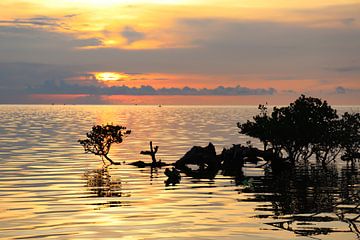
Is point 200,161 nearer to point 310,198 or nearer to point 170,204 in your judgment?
point 310,198

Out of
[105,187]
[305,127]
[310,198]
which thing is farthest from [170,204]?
[305,127]

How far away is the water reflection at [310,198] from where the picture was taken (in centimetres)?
3873

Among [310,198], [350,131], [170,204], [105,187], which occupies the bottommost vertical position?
[310,198]

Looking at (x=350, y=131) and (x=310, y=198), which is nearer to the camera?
(x=310, y=198)

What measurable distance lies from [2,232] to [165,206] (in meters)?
15.1

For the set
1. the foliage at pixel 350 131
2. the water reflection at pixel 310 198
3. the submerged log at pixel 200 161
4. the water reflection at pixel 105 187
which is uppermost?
the foliage at pixel 350 131

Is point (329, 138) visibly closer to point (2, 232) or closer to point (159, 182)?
point (159, 182)

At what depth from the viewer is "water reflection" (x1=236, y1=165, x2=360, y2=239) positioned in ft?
127

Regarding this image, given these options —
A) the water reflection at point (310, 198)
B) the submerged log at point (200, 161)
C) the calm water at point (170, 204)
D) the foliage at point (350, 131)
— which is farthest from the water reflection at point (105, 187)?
the foliage at point (350, 131)

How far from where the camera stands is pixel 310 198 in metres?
53.6

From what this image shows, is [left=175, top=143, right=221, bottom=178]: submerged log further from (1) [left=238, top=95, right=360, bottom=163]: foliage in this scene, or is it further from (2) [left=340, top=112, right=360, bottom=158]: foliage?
(2) [left=340, top=112, right=360, bottom=158]: foliage

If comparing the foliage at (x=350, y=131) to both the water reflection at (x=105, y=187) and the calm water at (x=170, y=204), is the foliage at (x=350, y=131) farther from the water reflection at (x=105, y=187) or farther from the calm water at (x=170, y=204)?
the water reflection at (x=105, y=187)

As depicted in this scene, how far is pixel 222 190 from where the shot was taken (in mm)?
59562

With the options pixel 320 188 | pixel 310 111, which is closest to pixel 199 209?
pixel 320 188
